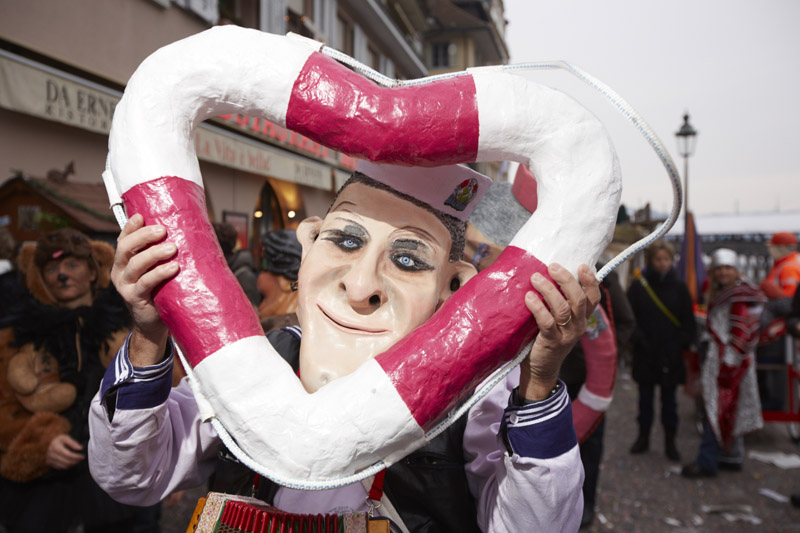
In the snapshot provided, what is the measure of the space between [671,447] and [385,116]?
17.8 ft

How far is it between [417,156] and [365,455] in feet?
2.15

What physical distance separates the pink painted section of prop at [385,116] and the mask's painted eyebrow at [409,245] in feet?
0.78

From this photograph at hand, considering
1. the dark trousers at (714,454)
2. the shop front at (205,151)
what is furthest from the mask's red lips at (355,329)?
the dark trousers at (714,454)

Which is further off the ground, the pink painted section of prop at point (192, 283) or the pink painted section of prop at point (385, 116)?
the pink painted section of prop at point (385, 116)

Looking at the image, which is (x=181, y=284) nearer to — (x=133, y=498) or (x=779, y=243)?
(x=133, y=498)

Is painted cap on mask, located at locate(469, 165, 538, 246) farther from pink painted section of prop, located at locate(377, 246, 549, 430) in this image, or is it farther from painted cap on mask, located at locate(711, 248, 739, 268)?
painted cap on mask, located at locate(711, 248, 739, 268)

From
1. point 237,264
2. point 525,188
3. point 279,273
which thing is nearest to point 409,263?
point 525,188

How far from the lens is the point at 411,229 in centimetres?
137

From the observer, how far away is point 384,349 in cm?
124

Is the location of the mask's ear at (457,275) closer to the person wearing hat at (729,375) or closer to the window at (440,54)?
the person wearing hat at (729,375)

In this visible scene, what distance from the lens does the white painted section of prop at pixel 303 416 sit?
102 cm

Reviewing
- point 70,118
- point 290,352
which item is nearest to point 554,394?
point 290,352

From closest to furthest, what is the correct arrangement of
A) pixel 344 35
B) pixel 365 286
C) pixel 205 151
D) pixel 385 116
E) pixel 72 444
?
1. pixel 385 116
2. pixel 365 286
3. pixel 72 444
4. pixel 205 151
5. pixel 344 35

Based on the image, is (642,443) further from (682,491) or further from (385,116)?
(385,116)
